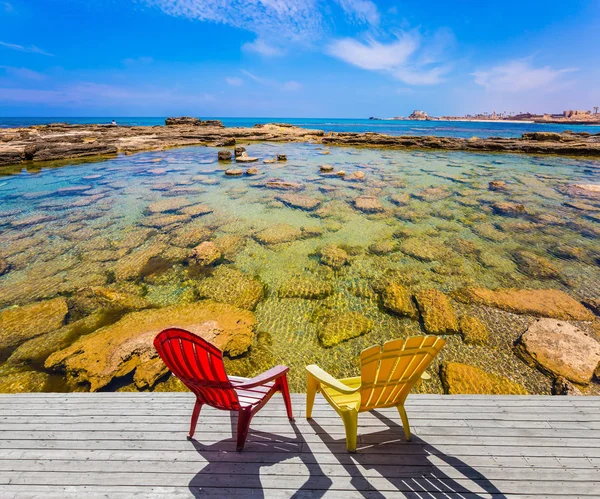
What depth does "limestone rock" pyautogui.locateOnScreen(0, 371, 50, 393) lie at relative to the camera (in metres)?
4.09

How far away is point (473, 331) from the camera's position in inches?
203

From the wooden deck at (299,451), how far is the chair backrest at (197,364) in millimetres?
486

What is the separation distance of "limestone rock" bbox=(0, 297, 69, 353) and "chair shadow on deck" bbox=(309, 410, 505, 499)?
18.3ft

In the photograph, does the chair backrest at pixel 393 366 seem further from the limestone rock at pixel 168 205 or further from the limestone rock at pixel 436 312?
the limestone rock at pixel 168 205

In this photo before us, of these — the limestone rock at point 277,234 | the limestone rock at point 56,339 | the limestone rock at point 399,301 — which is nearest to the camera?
the limestone rock at point 56,339

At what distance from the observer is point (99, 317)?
5.51m

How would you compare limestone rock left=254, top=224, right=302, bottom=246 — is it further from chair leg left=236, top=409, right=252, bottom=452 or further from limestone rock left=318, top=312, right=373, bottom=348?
chair leg left=236, top=409, right=252, bottom=452

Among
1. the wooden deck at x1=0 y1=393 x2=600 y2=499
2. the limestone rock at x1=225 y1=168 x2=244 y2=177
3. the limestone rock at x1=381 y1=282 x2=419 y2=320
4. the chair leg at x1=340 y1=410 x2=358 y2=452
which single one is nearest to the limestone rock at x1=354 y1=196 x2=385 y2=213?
the limestone rock at x1=381 y1=282 x2=419 y2=320

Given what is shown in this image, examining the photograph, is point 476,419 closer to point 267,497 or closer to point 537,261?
point 267,497

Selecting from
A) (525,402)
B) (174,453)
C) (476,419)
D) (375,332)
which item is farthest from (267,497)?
(375,332)

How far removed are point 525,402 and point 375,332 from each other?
8.07 feet

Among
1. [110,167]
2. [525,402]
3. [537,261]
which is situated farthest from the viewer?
[110,167]

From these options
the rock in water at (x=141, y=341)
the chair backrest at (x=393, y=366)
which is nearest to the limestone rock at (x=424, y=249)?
the rock in water at (x=141, y=341)

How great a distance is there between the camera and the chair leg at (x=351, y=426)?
2.35 meters
